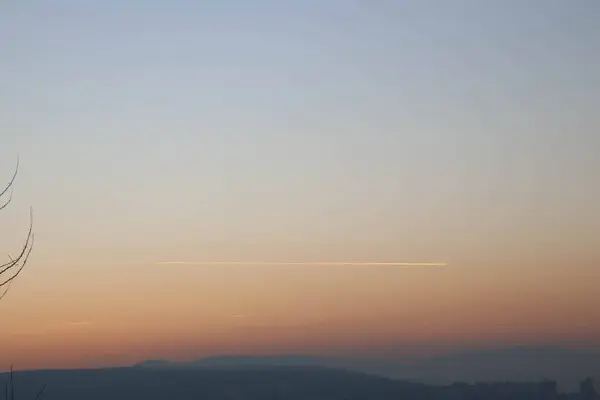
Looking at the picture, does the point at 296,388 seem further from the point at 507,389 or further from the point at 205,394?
the point at 507,389

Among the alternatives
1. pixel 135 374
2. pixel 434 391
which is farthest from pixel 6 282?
pixel 135 374

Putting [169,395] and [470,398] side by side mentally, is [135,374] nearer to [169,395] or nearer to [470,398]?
[169,395]

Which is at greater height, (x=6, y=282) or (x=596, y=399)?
(x=596, y=399)

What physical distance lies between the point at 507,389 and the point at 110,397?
35.4m

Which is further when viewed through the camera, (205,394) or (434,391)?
(205,394)

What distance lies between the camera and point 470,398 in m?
85.2

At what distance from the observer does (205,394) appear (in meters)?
91.6

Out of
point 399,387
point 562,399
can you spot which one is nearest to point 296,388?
point 399,387

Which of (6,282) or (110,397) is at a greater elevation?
(110,397)

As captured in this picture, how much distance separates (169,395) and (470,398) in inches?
1092

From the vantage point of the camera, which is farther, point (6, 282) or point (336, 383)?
point (336, 383)

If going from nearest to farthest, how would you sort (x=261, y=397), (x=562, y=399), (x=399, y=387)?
(x=562, y=399) < (x=399, y=387) < (x=261, y=397)

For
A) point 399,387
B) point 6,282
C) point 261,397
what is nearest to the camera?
point 6,282

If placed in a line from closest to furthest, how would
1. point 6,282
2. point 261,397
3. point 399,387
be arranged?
point 6,282
point 399,387
point 261,397
